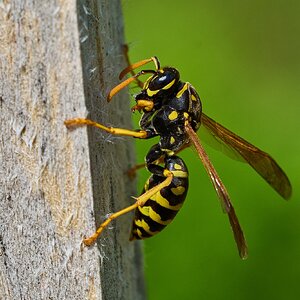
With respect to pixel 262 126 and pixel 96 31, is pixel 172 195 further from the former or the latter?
pixel 262 126

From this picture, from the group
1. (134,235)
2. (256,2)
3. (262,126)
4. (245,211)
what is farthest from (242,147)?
(256,2)

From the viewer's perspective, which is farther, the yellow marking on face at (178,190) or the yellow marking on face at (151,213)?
the yellow marking on face at (178,190)

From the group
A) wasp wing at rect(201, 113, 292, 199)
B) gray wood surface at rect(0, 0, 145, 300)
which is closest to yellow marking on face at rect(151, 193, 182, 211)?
wasp wing at rect(201, 113, 292, 199)

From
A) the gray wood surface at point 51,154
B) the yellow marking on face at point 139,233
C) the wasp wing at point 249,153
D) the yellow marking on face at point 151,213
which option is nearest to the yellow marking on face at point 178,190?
the yellow marking on face at point 151,213

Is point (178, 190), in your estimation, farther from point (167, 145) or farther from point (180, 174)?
point (167, 145)

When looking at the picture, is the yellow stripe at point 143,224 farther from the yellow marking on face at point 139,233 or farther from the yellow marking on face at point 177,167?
the yellow marking on face at point 177,167

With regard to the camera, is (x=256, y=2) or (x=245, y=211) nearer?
(x=245, y=211)

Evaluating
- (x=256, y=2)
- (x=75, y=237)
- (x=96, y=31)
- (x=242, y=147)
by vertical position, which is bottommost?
(x=75, y=237)
